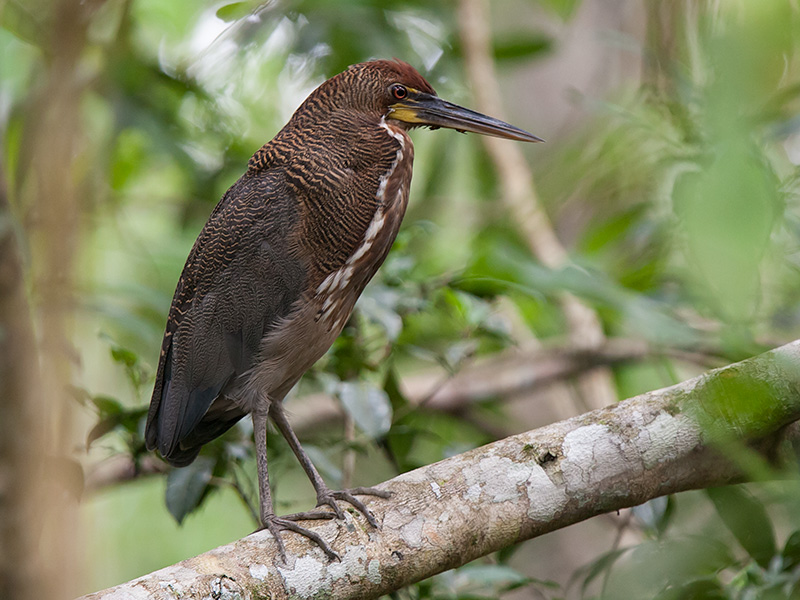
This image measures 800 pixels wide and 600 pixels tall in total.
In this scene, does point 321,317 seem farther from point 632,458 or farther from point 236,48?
point 236,48

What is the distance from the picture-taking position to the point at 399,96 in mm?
2299

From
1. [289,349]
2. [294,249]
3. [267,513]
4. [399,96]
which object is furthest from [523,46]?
[267,513]

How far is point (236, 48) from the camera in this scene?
3703 millimetres

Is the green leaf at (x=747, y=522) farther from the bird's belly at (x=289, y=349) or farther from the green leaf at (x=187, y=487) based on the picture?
the green leaf at (x=187, y=487)

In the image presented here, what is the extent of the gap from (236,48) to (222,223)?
174cm

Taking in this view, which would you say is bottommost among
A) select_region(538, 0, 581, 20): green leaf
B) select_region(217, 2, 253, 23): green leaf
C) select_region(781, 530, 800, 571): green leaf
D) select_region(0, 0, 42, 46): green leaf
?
select_region(781, 530, 800, 571): green leaf

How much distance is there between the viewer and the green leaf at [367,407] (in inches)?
89.2

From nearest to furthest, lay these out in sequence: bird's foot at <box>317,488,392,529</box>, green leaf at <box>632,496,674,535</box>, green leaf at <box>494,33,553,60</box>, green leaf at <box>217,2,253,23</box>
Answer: bird's foot at <box>317,488,392,529</box> < green leaf at <box>632,496,674,535</box> < green leaf at <box>217,2,253,23</box> < green leaf at <box>494,33,553,60</box>

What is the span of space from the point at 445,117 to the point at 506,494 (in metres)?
1.03

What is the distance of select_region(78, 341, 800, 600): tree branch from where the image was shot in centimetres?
175

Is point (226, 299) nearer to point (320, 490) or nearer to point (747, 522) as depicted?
point (320, 490)

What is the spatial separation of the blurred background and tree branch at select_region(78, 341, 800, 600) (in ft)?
0.53

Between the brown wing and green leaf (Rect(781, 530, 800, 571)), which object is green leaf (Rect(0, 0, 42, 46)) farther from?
green leaf (Rect(781, 530, 800, 571))

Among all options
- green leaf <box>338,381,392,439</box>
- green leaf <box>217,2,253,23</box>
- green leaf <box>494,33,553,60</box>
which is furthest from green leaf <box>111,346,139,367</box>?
green leaf <box>494,33,553,60</box>
